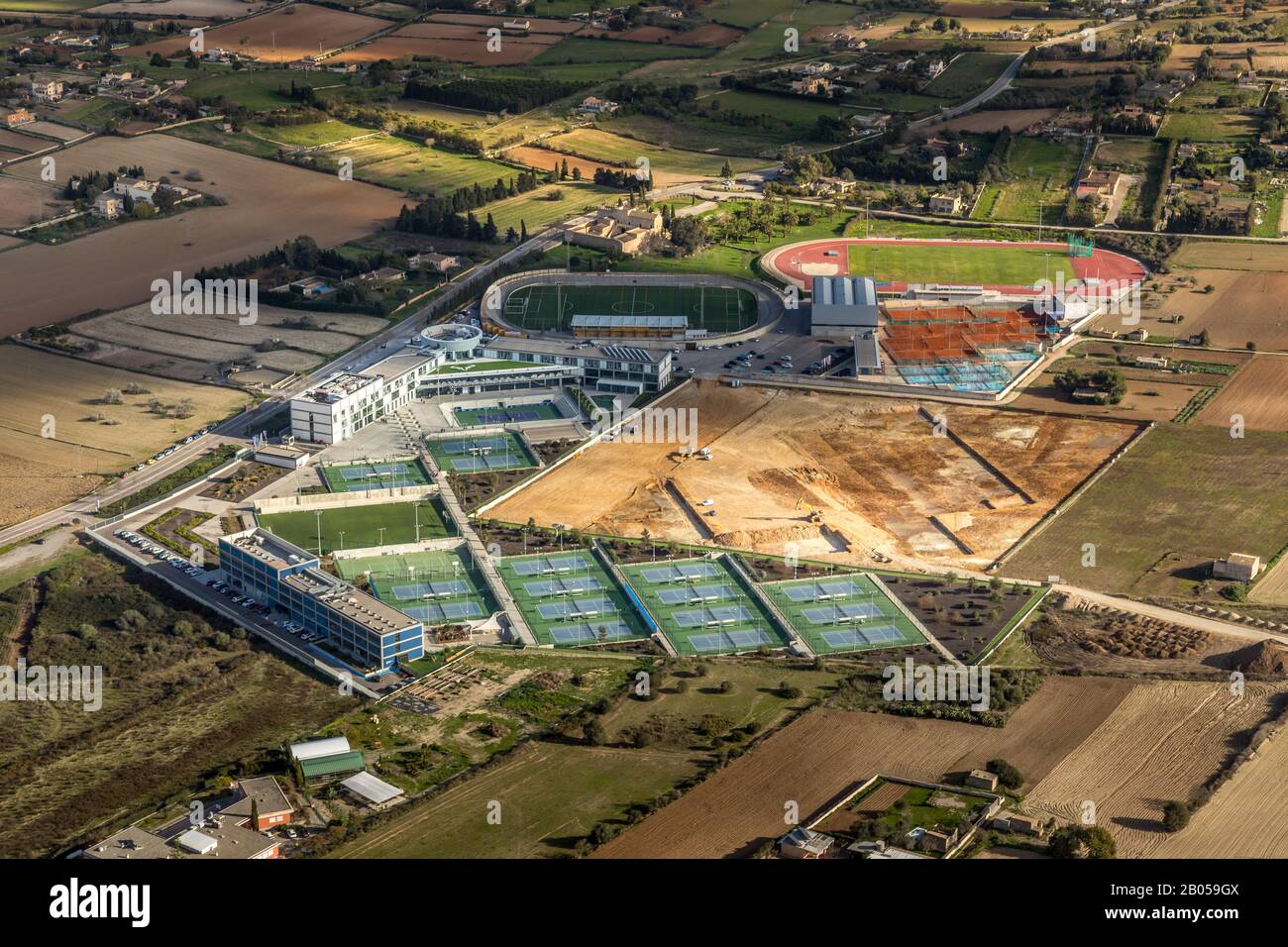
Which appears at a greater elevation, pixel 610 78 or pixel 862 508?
pixel 610 78

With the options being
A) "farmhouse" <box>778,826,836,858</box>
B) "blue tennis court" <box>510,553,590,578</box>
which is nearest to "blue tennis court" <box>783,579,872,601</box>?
"blue tennis court" <box>510,553,590,578</box>

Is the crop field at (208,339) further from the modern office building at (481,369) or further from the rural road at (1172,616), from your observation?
the rural road at (1172,616)

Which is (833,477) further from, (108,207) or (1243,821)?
(108,207)

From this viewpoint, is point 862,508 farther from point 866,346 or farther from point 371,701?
point 371,701

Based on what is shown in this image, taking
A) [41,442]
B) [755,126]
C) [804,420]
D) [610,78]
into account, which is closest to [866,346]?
[804,420]

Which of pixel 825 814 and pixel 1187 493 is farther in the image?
pixel 1187 493

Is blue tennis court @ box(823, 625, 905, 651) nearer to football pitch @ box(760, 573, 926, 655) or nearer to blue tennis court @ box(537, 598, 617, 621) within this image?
football pitch @ box(760, 573, 926, 655)

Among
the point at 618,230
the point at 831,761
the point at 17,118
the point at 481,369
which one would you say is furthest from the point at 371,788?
the point at 17,118
